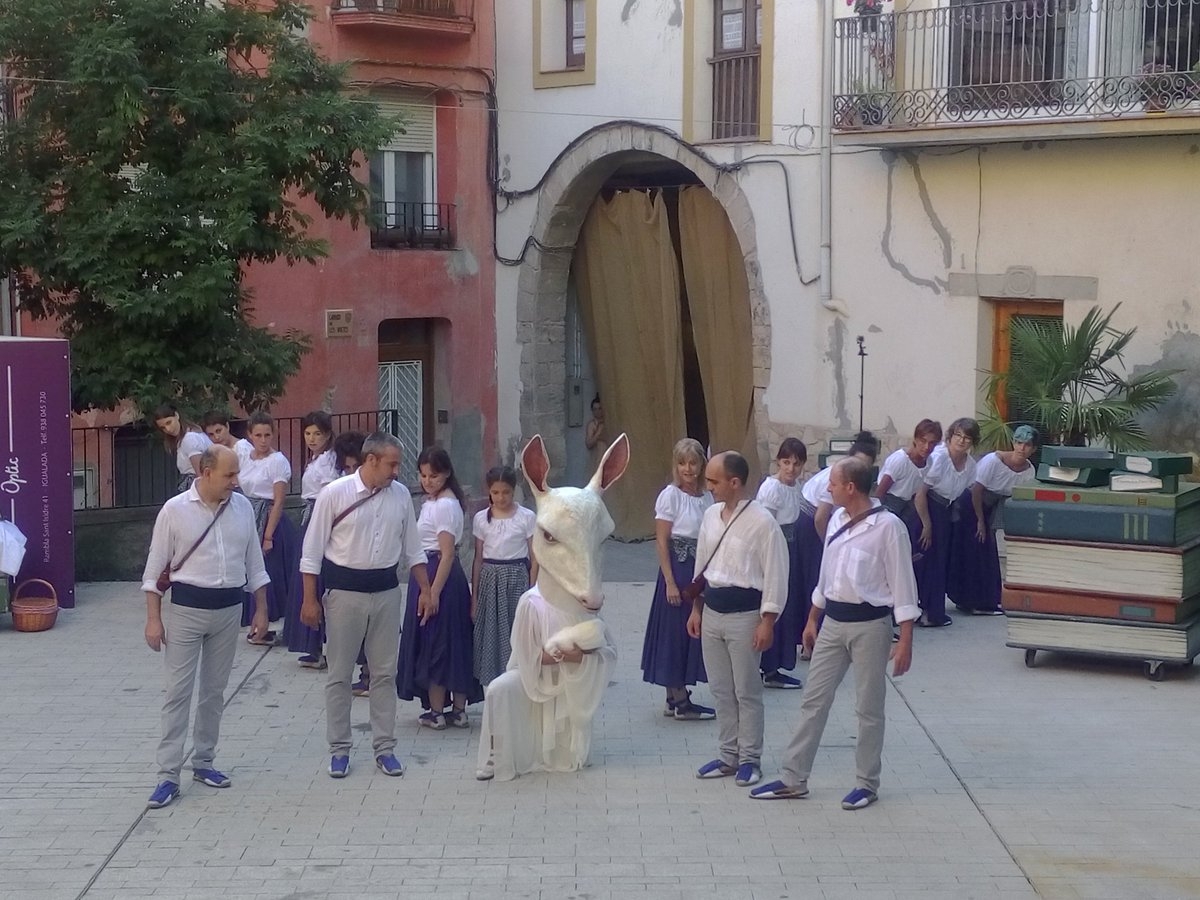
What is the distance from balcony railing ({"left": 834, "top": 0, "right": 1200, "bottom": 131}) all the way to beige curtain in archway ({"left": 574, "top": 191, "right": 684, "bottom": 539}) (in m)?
4.08

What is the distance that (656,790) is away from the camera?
7.77 meters

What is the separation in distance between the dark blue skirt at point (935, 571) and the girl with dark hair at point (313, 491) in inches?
174

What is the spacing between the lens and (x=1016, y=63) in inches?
584

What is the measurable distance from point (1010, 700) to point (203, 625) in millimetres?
4908

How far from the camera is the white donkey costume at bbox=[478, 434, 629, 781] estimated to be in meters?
7.66

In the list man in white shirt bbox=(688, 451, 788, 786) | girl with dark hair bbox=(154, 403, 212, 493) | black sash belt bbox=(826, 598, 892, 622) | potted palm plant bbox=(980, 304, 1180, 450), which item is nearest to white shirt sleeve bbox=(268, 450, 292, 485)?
girl with dark hair bbox=(154, 403, 212, 493)

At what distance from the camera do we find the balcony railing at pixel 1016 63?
45.0 feet

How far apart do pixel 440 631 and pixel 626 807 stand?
1.75m

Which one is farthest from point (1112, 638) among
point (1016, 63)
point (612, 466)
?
point (1016, 63)

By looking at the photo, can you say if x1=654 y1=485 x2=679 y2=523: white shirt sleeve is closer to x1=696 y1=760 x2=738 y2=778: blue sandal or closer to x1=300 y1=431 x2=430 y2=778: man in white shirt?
x1=696 y1=760 x2=738 y2=778: blue sandal

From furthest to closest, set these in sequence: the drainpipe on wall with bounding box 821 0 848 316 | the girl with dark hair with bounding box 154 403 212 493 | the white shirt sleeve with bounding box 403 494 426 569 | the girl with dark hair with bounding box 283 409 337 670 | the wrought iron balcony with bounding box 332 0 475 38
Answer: the wrought iron balcony with bounding box 332 0 475 38 → the drainpipe on wall with bounding box 821 0 848 316 → the girl with dark hair with bounding box 154 403 212 493 → the girl with dark hair with bounding box 283 409 337 670 → the white shirt sleeve with bounding box 403 494 426 569

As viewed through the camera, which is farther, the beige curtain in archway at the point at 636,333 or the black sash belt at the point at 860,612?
the beige curtain in archway at the point at 636,333

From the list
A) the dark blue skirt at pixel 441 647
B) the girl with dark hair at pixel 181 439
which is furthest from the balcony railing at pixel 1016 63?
the dark blue skirt at pixel 441 647

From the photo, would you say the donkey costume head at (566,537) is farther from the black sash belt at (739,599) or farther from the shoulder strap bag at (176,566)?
the shoulder strap bag at (176,566)
